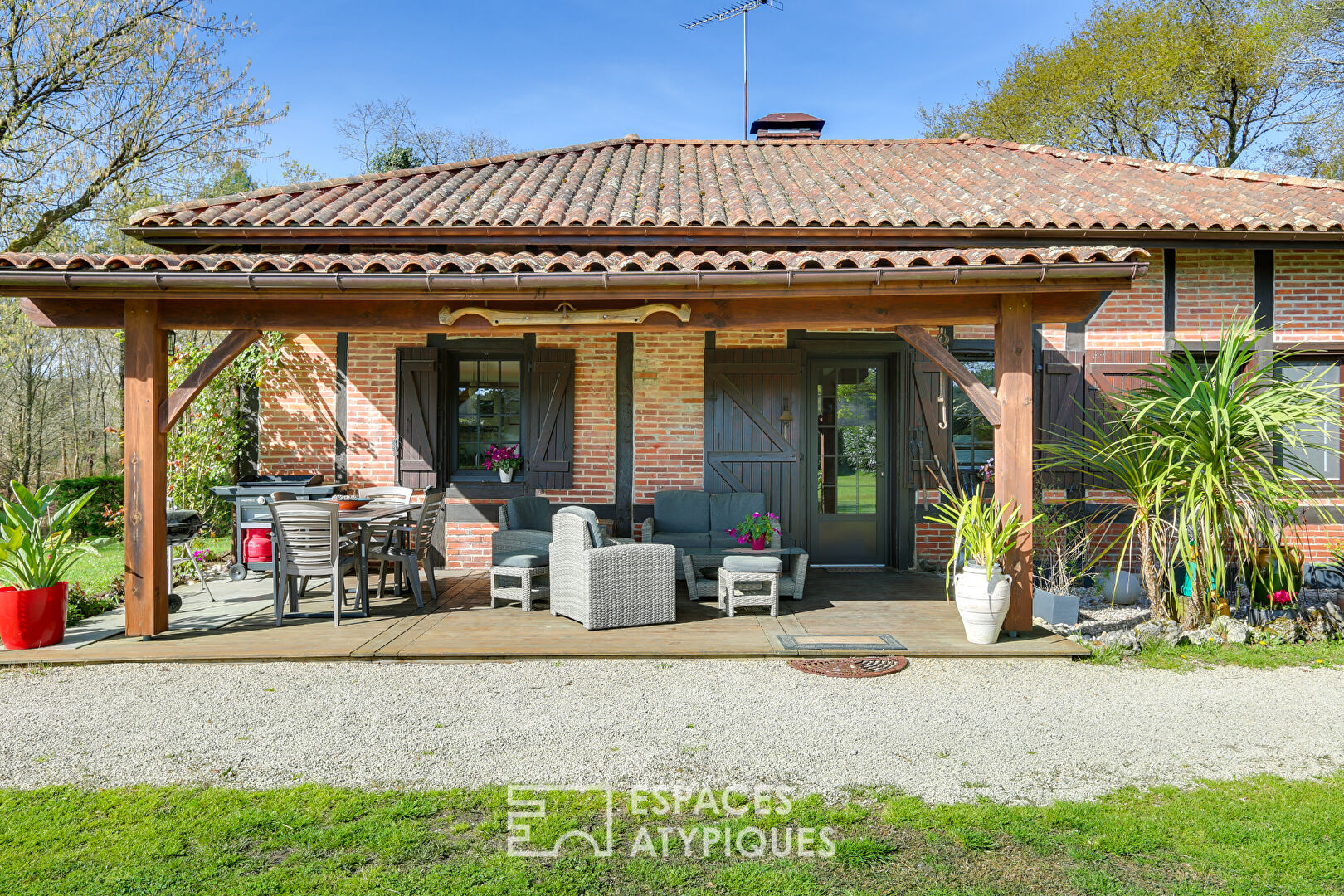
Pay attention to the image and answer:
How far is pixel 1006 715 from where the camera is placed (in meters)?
4.12

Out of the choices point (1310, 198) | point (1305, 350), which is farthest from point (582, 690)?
point (1310, 198)

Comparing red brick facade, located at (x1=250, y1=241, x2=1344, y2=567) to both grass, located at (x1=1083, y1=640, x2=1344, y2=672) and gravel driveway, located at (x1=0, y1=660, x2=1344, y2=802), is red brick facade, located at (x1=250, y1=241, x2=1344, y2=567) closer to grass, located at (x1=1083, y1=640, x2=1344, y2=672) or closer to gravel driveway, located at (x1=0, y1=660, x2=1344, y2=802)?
grass, located at (x1=1083, y1=640, x2=1344, y2=672)

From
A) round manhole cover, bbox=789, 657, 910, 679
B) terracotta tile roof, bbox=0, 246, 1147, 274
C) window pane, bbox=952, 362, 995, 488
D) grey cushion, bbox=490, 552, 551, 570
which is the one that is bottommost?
round manhole cover, bbox=789, 657, 910, 679

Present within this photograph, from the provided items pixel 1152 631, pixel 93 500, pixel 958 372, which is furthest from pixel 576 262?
pixel 93 500

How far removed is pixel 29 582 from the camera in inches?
203

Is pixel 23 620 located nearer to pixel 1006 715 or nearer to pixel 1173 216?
pixel 1006 715

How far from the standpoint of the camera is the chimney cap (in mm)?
11602

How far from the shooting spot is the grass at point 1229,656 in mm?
5148

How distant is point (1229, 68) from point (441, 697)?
18.8 meters

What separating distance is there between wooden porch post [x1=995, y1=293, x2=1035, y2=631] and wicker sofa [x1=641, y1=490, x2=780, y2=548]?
2553mm

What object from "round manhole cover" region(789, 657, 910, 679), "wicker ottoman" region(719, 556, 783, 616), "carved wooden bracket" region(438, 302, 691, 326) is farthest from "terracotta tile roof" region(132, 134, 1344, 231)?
"round manhole cover" region(789, 657, 910, 679)

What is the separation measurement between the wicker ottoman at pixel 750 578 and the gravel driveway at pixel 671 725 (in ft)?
3.80

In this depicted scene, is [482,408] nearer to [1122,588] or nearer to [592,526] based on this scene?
[592,526]

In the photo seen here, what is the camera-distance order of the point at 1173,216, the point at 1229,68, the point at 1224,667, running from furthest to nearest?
1. the point at 1229,68
2. the point at 1173,216
3. the point at 1224,667
